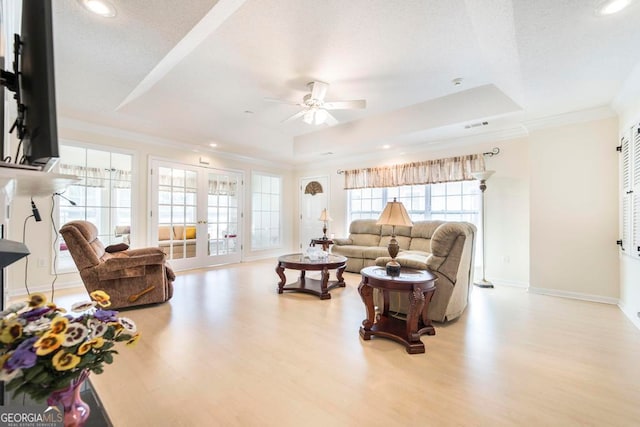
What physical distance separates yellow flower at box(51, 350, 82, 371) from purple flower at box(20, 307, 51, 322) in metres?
0.19

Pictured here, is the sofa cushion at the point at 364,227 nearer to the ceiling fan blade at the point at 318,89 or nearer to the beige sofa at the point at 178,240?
the ceiling fan blade at the point at 318,89

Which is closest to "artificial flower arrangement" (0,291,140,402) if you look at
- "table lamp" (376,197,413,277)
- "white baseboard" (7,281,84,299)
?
"table lamp" (376,197,413,277)

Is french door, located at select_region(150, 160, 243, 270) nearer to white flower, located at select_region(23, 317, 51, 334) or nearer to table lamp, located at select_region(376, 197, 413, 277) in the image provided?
table lamp, located at select_region(376, 197, 413, 277)

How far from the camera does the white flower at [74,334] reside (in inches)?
30.7

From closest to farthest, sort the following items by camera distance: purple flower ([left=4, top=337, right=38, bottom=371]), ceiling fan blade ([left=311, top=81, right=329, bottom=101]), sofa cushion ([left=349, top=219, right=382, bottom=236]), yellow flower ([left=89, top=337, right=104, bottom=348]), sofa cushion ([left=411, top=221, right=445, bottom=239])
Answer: purple flower ([left=4, top=337, right=38, bottom=371]) < yellow flower ([left=89, top=337, right=104, bottom=348]) < ceiling fan blade ([left=311, top=81, right=329, bottom=101]) < sofa cushion ([left=411, top=221, right=445, bottom=239]) < sofa cushion ([left=349, top=219, right=382, bottom=236])

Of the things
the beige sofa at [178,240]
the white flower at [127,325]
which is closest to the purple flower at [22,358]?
the white flower at [127,325]

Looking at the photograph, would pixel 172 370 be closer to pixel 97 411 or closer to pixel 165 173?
pixel 97 411

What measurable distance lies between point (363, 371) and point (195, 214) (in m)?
4.67

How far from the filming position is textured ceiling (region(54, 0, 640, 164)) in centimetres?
192

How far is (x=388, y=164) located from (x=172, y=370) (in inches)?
197

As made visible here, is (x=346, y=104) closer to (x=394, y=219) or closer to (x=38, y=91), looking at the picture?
(x=394, y=219)

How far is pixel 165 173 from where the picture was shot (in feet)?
16.9

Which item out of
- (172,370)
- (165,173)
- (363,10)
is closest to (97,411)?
(172,370)

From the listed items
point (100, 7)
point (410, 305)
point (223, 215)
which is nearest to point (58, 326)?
point (100, 7)
